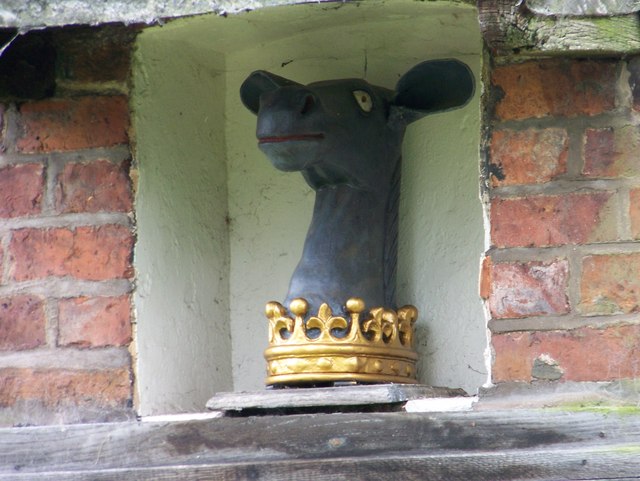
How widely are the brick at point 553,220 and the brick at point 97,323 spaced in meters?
0.56

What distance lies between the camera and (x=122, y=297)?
8.64ft

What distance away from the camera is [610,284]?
96.7 inches

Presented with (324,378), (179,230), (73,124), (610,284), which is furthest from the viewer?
(179,230)

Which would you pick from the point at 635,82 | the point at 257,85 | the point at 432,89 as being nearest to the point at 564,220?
the point at 635,82

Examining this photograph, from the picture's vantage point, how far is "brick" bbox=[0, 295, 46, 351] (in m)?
2.64

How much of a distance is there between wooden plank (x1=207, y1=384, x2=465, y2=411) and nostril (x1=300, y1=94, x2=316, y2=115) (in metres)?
0.42

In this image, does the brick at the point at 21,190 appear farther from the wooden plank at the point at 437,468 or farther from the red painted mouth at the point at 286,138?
the wooden plank at the point at 437,468

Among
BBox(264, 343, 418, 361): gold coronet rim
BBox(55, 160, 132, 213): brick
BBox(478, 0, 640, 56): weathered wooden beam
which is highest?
BBox(478, 0, 640, 56): weathered wooden beam

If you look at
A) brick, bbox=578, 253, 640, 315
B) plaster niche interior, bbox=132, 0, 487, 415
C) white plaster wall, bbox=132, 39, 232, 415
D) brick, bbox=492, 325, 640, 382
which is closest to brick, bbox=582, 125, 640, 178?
brick, bbox=578, 253, 640, 315

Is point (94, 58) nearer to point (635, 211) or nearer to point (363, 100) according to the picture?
point (363, 100)

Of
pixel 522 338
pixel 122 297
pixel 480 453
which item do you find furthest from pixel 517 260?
pixel 122 297

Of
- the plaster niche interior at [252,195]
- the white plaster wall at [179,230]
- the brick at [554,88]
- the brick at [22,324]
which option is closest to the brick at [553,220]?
the brick at [554,88]

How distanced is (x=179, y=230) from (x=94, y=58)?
1.00 ft

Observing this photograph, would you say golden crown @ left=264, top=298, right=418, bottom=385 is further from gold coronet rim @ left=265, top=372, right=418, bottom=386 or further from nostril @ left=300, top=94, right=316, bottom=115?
Result: nostril @ left=300, top=94, right=316, bottom=115
